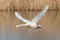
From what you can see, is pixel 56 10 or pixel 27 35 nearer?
pixel 27 35

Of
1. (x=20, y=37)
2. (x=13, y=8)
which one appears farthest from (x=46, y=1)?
(x=20, y=37)

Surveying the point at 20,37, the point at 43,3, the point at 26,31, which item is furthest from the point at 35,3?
the point at 20,37

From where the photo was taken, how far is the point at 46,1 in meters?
18.3

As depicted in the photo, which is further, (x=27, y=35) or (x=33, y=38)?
(x=27, y=35)

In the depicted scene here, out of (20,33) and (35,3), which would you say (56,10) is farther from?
(20,33)

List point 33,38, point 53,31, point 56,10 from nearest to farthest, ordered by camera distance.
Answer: point 33,38, point 53,31, point 56,10

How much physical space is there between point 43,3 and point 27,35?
30.2 feet

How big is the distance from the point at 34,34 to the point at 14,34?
61 cm

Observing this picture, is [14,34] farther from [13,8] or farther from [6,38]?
[13,8]

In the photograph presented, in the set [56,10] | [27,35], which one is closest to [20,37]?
[27,35]

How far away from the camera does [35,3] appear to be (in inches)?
720

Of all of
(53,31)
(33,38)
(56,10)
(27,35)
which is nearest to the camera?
(33,38)

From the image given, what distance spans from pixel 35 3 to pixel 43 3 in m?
0.53

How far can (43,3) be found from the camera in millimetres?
18047
